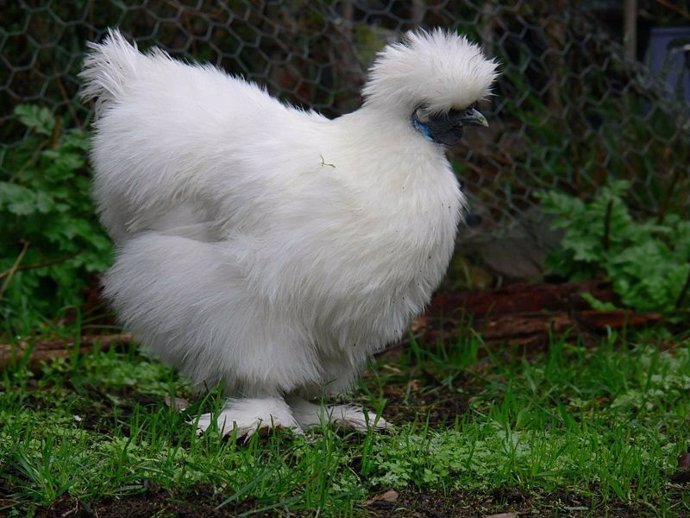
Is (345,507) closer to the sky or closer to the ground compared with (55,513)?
closer to the sky

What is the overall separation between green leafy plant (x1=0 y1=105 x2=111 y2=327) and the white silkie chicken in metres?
1.57

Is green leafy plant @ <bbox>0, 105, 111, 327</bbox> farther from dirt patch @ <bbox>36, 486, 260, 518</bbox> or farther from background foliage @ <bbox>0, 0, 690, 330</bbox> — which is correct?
dirt patch @ <bbox>36, 486, 260, 518</bbox>

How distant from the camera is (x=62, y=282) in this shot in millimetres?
5621

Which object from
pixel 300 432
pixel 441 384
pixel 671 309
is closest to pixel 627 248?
pixel 671 309

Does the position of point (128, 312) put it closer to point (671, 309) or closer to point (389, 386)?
point (389, 386)

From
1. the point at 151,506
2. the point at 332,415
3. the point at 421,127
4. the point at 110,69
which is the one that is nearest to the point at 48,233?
the point at 110,69

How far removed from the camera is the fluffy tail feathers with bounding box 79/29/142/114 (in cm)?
430

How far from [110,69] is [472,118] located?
4.85ft

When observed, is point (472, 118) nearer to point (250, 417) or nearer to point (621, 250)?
point (250, 417)

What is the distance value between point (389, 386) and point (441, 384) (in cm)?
25

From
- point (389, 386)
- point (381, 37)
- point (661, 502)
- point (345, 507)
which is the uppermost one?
point (381, 37)

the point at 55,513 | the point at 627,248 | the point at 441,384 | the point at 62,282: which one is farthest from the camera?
the point at 627,248

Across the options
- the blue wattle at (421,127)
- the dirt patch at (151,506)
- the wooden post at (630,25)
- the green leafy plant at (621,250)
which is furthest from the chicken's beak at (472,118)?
the wooden post at (630,25)

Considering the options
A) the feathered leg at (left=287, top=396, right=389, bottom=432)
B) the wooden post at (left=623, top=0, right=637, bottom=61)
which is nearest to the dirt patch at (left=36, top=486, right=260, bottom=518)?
the feathered leg at (left=287, top=396, right=389, bottom=432)
